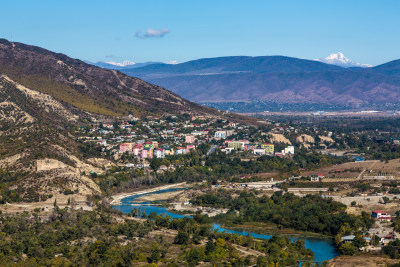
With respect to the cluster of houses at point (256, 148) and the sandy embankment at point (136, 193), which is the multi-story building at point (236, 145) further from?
the sandy embankment at point (136, 193)

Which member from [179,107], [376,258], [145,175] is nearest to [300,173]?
[145,175]

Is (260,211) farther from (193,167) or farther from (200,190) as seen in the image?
(193,167)

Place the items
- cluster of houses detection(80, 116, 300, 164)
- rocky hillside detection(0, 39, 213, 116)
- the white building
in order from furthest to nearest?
rocky hillside detection(0, 39, 213, 116) → the white building → cluster of houses detection(80, 116, 300, 164)

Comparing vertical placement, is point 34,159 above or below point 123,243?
above

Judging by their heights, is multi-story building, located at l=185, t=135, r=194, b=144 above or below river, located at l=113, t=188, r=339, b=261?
above

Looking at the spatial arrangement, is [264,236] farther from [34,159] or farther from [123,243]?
[34,159]

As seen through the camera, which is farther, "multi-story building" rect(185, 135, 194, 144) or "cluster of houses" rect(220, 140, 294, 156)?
"multi-story building" rect(185, 135, 194, 144)

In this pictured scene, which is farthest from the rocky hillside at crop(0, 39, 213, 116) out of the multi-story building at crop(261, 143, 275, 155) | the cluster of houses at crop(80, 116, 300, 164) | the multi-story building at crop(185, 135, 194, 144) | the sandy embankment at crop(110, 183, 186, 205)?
the sandy embankment at crop(110, 183, 186, 205)

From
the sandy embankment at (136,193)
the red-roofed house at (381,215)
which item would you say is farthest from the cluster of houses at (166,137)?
the red-roofed house at (381,215)

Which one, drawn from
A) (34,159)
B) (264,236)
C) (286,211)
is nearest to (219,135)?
(34,159)

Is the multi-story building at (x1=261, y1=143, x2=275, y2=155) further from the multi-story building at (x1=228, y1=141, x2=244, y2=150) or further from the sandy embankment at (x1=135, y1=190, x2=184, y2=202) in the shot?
the sandy embankment at (x1=135, y1=190, x2=184, y2=202)

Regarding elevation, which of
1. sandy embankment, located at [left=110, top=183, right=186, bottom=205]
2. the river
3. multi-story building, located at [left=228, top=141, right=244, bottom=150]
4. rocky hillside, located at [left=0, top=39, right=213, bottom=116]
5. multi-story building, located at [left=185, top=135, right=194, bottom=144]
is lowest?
the river
